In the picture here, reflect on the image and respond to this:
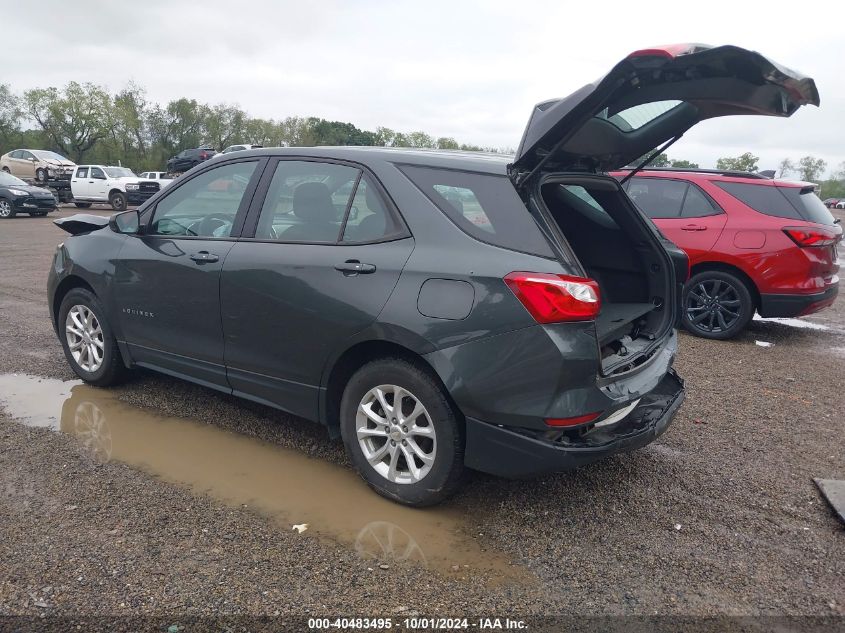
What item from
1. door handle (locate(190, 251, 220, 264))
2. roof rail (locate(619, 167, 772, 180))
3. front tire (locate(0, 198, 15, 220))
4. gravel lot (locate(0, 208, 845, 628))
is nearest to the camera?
gravel lot (locate(0, 208, 845, 628))

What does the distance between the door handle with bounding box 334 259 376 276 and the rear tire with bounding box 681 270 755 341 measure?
479 centimetres

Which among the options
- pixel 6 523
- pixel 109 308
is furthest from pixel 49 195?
pixel 6 523

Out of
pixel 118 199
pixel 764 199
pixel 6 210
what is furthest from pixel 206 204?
pixel 118 199

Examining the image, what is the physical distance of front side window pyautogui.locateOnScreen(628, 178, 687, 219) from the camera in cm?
759

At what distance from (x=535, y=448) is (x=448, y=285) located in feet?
2.75

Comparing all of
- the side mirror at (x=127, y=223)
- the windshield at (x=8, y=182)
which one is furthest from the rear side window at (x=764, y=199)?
the windshield at (x=8, y=182)

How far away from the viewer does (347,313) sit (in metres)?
3.32

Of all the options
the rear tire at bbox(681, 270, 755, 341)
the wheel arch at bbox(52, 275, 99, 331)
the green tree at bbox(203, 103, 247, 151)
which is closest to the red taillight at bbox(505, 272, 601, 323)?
the wheel arch at bbox(52, 275, 99, 331)

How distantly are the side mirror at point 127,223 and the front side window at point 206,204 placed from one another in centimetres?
15

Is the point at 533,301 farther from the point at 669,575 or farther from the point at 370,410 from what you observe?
the point at 669,575

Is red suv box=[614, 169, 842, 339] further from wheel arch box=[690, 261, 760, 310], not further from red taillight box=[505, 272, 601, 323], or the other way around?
red taillight box=[505, 272, 601, 323]

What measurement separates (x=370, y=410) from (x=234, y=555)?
94cm

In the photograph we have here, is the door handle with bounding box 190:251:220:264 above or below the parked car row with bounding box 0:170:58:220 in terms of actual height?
above

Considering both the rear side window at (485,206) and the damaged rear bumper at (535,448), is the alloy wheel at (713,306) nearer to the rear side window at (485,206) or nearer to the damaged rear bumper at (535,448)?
the damaged rear bumper at (535,448)
